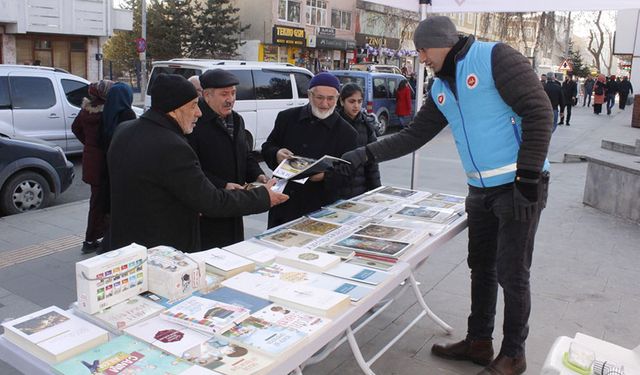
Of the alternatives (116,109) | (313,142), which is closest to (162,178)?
(313,142)

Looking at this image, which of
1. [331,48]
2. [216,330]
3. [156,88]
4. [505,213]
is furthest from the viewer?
[331,48]

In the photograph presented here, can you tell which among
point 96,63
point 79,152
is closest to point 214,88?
point 79,152

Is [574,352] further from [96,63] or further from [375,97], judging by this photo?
[96,63]

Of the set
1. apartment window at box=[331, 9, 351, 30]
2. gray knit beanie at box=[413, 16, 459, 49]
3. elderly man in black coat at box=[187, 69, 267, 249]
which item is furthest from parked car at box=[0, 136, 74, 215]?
apartment window at box=[331, 9, 351, 30]

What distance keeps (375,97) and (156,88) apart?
12.6 meters

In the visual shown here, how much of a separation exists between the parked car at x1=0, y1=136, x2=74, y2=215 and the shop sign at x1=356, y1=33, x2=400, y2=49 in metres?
34.9

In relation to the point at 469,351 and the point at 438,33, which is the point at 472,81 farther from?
the point at 469,351

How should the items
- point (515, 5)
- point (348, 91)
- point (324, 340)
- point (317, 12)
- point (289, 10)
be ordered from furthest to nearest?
1. point (317, 12)
2. point (289, 10)
3. point (515, 5)
4. point (348, 91)
5. point (324, 340)

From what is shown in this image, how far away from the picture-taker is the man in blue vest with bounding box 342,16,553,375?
2549 mm

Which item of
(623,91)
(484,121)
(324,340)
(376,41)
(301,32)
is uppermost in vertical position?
(376,41)

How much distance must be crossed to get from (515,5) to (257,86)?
647 cm

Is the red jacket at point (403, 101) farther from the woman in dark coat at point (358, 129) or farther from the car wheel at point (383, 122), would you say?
the woman in dark coat at point (358, 129)

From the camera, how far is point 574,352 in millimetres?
1851

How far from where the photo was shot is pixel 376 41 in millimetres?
41219
